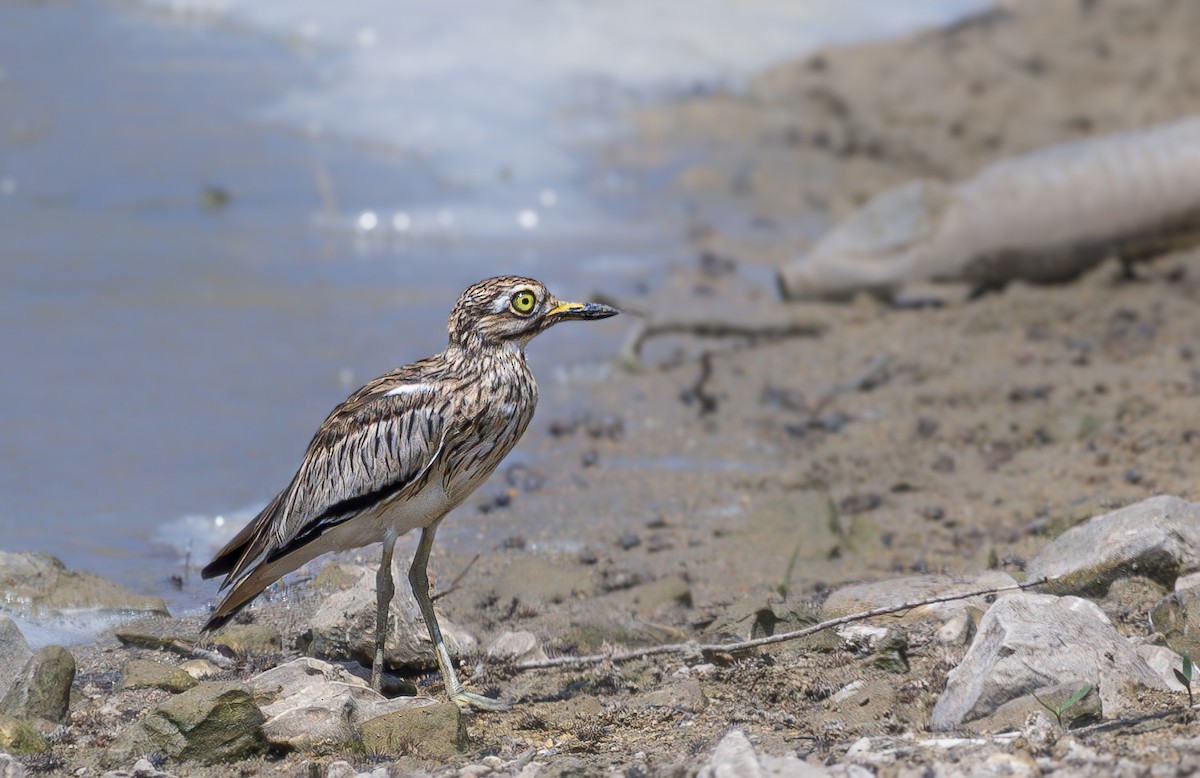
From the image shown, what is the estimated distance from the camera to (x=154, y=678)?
489 centimetres

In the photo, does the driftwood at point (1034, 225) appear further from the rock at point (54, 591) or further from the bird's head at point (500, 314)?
the rock at point (54, 591)

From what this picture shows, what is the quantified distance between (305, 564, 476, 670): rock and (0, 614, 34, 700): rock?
93cm

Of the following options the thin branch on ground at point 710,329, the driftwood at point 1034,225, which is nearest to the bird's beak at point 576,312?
the thin branch on ground at point 710,329

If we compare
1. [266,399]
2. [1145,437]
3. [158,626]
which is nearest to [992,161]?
[1145,437]

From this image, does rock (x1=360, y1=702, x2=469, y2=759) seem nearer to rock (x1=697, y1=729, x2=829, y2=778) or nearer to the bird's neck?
rock (x1=697, y1=729, x2=829, y2=778)

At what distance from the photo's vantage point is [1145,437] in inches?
286

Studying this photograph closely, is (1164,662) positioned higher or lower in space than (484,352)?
lower

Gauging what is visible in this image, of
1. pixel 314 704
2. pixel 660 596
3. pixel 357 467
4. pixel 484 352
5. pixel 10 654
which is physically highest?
pixel 484 352

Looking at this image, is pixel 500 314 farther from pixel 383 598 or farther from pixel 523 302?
pixel 383 598

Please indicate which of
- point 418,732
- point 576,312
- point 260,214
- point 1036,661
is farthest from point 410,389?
point 260,214

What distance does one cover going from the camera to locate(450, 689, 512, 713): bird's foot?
4.96m

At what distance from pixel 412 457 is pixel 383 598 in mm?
489

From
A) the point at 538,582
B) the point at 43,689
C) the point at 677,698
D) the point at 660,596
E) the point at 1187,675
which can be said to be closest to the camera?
the point at 1187,675

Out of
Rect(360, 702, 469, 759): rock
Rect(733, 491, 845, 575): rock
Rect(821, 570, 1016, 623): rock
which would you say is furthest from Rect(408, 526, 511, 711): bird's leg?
Rect(733, 491, 845, 575): rock
